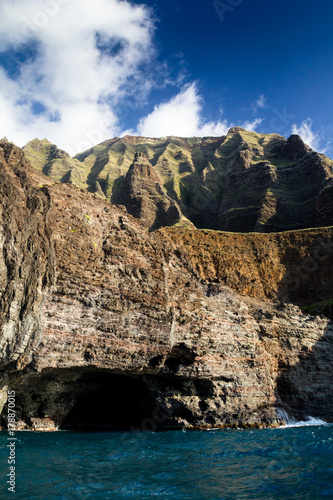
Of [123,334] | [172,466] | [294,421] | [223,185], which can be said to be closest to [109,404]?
[123,334]

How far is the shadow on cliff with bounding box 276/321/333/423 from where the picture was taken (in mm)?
30891

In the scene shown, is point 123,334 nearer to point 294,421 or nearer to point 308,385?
point 294,421

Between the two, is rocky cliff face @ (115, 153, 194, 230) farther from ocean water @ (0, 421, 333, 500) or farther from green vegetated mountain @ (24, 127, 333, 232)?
ocean water @ (0, 421, 333, 500)

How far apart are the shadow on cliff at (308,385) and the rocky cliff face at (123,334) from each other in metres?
0.10

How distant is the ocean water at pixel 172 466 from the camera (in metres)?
11.0

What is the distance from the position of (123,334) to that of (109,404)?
32.6ft

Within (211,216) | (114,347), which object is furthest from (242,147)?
(114,347)

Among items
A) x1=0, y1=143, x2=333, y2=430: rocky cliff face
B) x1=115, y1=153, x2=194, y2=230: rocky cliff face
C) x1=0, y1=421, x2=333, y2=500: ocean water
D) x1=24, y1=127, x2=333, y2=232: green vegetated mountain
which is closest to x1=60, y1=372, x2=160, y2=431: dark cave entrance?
x1=0, y1=143, x2=333, y2=430: rocky cliff face

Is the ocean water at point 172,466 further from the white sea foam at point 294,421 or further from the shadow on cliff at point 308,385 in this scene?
the shadow on cliff at point 308,385

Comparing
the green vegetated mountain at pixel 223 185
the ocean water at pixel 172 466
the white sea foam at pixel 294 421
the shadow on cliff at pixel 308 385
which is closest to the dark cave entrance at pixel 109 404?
the ocean water at pixel 172 466

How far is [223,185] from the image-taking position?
4380 inches

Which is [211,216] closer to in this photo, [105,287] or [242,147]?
[242,147]

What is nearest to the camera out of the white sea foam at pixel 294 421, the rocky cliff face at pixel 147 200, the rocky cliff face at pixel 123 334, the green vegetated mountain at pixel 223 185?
the rocky cliff face at pixel 123 334

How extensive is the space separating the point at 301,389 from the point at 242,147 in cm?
11505
